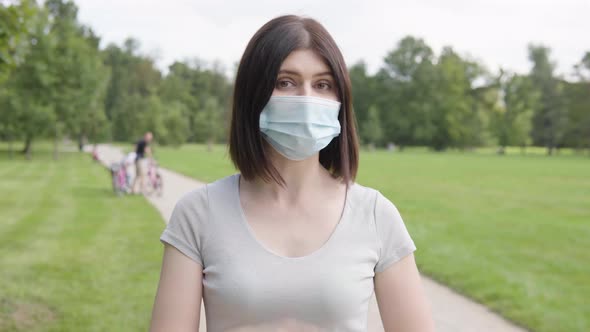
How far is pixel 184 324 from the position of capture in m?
1.63

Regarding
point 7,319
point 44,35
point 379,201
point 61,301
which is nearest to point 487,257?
point 61,301

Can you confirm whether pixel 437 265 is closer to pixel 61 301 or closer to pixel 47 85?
pixel 61 301

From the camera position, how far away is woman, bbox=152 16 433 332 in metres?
1.59

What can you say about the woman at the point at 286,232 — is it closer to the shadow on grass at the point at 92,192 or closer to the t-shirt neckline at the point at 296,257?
the t-shirt neckline at the point at 296,257

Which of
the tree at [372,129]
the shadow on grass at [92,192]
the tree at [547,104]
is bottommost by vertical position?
→ the shadow on grass at [92,192]

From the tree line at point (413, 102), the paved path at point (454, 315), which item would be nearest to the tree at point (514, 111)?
the tree line at point (413, 102)

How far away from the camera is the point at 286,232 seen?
65.9 inches

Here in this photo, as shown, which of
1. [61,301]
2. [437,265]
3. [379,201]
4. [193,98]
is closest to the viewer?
[379,201]

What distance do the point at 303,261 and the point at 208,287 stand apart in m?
0.29

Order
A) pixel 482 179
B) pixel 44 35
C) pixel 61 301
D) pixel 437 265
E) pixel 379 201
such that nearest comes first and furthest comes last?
pixel 379 201 → pixel 61 301 → pixel 437 265 → pixel 482 179 → pixel 44 35

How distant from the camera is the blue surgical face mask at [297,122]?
1758 millimetres

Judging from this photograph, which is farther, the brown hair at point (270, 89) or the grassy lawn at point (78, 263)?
the grassy lawn at point (78, 263)

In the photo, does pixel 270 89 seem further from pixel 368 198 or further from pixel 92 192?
pixel 92 192

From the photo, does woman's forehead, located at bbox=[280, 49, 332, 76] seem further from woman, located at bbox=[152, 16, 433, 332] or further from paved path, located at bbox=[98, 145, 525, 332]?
paved path, located at bbox=[98, 145, 525, 332]
